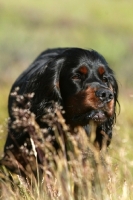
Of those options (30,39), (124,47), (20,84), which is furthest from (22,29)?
(20,84)

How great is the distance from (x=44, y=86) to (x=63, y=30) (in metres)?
21.6

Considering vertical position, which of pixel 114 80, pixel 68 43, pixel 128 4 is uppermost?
pixel 114 80

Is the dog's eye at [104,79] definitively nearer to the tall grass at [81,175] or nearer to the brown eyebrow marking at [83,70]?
the brown eyebrow marking at [83,70]

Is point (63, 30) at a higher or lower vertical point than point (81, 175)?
lower

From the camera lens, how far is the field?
20.4 meters

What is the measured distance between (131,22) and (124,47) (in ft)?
22.3

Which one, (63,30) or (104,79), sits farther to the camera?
(63,30)

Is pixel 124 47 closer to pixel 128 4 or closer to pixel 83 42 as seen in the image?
pixel 83 42

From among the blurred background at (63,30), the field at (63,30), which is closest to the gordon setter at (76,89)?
the field at (63,30)

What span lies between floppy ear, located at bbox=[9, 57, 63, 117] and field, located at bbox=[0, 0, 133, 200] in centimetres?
580

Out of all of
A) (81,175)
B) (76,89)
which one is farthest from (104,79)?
(81,175)

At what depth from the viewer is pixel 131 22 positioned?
3147 cm

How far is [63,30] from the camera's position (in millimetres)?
27859

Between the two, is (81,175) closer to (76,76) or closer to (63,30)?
(76,76)
